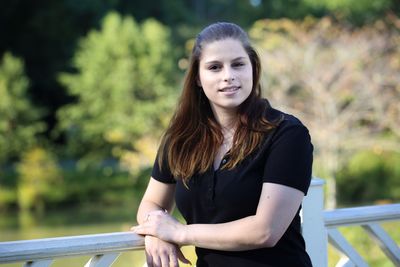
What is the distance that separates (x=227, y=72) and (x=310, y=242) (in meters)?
0.82

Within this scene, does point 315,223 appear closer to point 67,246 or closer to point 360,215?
point 360,215

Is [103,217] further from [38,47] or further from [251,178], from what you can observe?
[251,178]

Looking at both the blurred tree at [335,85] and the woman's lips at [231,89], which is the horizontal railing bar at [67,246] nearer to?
the woman's lips at [231,89]

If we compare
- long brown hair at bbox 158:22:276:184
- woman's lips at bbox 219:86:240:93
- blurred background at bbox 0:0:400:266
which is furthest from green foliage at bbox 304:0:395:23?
woman's lips at bbox 219:86:240:93

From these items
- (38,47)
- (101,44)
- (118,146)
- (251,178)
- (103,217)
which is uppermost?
(38,47)

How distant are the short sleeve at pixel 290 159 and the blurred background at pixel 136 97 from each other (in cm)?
510

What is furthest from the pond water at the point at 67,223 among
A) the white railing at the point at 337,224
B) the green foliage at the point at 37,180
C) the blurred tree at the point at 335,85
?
the white railing at the point at 337,224

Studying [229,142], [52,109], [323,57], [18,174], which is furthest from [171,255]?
[52,109]

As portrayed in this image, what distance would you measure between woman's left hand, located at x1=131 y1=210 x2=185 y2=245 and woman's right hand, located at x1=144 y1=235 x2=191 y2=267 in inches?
0.7

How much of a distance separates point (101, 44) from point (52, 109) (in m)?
5.26

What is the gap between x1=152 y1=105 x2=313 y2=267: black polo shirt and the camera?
175 cm

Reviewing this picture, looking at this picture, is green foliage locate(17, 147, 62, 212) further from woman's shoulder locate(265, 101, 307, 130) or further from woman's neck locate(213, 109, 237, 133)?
woman's shoulder locate(265, 101, 307, 130)

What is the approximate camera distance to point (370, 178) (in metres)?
16.2

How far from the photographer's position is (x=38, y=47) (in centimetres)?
2438
